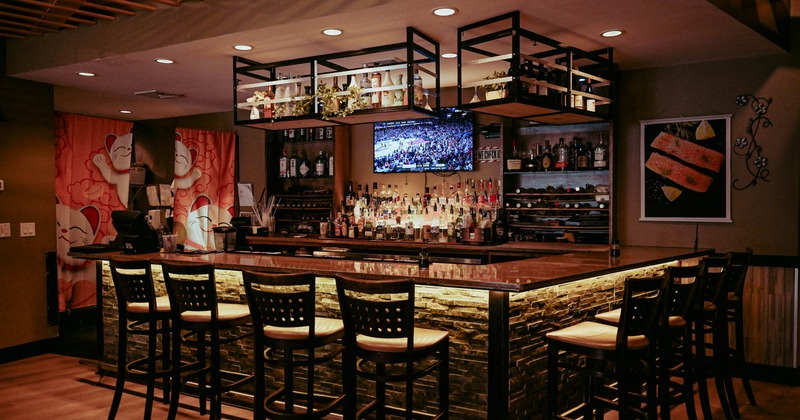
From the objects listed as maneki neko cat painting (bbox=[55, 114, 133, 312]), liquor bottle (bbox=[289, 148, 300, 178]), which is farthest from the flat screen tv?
maneki neko cat painting (bbox=[55, 114, 133, 312])

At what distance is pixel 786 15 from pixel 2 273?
7.67 metres

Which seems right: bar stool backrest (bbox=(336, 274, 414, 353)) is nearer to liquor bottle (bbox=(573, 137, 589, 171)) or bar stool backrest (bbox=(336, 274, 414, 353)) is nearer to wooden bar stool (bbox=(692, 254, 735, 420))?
wooden bar stool (bbox=(692, 254, 735, 420))

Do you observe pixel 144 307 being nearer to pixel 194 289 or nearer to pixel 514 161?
pixel 194 289

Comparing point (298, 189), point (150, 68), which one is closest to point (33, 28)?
point (150, 68)

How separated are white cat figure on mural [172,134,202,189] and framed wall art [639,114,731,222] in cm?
532

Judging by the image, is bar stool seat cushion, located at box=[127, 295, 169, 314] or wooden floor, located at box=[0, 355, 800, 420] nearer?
bar stool seat cushion, located at box=[127, 295, 169, 314]

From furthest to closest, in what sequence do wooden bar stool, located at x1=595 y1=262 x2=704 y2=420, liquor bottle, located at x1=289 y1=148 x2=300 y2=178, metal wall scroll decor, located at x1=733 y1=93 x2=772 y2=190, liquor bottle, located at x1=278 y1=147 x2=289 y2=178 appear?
liquor bottle, located at x1=278 y1=147 x2=289 y2=178 < liquor bottle, located at x1=289 y1=148 x2=300 y2=178 < metal wall scroll decor, located at x1=733 y1=93 x2=772 y2=190 < wooden bar stool, located at x1=595 y1=262 x2=704 y2=420

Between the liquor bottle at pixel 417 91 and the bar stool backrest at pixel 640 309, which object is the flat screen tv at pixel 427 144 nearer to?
the liquor bottle at pixel 417 91

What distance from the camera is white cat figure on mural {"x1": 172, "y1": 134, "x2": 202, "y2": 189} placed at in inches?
291

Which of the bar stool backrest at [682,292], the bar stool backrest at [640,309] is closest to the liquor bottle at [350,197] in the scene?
the bar stool backrest at [682,292]

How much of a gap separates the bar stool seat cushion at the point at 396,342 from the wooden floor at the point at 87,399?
1598 mm

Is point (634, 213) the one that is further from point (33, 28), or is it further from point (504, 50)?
point (33, 28)

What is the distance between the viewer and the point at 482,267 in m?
3.68

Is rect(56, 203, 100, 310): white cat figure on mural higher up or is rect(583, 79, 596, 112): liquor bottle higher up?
rect(583, 79, 596, 112): liquor bottle
